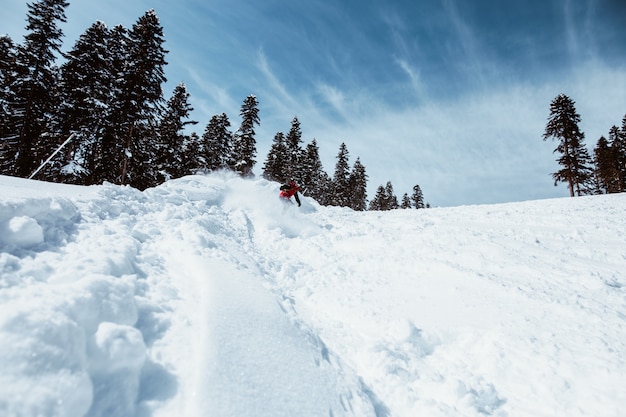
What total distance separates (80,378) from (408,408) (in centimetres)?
398

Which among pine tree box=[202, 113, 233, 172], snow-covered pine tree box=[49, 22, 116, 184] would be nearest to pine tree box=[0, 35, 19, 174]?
snow-covered pine tree box=[49, 22, 116, 184]

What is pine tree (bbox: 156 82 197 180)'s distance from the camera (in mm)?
29422

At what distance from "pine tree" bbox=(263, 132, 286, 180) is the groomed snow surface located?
34479 millimetres

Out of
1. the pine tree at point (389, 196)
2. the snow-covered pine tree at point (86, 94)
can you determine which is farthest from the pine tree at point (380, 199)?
the snow-covered pine tree at point (86, 94)

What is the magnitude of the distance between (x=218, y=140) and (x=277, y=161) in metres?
9.28

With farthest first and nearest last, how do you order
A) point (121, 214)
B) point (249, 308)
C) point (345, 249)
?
point (345, 249) → point (121, 214) → point (249, 308)

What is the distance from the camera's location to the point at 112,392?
106 inches

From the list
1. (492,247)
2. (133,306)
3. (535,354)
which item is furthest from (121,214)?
(492,247)

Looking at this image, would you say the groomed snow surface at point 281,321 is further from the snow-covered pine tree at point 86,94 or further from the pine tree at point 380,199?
the pine tree at point 380,199

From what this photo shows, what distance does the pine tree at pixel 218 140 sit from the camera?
38.3 meters

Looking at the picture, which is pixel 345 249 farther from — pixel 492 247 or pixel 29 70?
pixel 29 70

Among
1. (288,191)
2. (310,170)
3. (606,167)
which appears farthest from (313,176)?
(606,167)

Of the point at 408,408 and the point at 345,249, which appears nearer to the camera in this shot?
the point at 408,408

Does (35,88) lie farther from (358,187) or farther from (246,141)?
(358,187)
